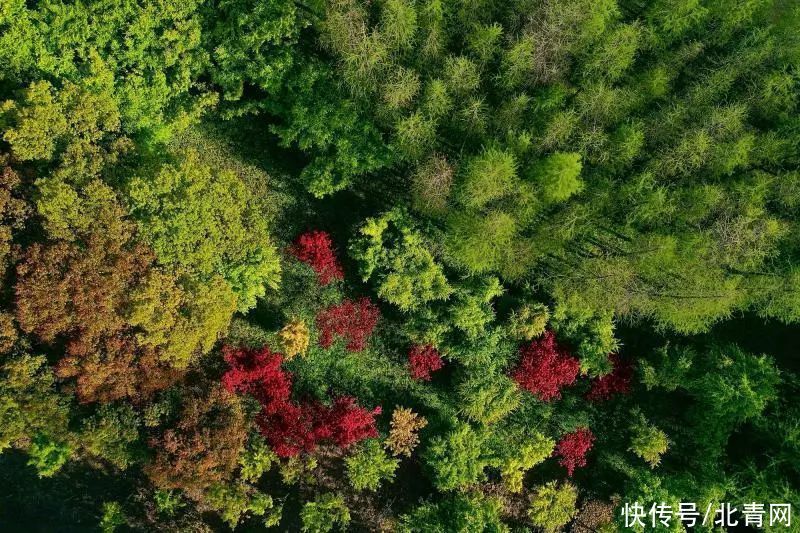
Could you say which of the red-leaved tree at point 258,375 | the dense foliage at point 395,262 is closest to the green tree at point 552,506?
the dense foliage at point 395,262

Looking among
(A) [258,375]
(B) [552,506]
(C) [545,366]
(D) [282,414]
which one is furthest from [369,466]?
(C) [545,366]

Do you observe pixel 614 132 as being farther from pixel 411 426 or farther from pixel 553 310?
pixel 411 426

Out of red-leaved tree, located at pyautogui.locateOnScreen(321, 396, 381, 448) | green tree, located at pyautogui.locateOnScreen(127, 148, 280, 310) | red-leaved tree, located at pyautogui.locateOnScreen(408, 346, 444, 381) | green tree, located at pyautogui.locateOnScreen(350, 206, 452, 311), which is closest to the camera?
green tree, located at pyautogui.locateOnScreen(127, 148, 280, 310)

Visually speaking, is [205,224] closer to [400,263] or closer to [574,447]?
[400,263]

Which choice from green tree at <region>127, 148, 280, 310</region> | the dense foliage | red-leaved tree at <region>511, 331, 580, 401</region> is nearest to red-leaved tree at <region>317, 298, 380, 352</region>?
the dense foliage

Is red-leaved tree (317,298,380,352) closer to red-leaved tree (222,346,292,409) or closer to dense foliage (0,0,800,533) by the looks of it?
dense foliage (0,0,800,533)

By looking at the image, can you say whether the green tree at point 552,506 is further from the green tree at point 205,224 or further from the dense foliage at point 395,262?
the green tree at point 205,224

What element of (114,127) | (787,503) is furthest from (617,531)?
(114,127)
